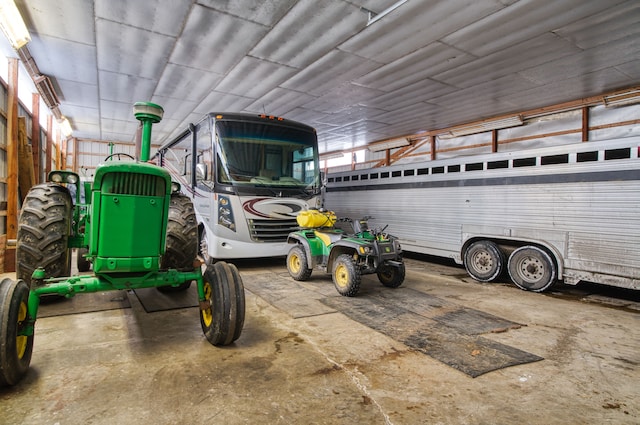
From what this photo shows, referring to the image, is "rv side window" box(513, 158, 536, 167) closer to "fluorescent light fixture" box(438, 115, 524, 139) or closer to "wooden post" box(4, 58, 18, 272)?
"fluorescent light fixture" box(438, 115, 524, 139)

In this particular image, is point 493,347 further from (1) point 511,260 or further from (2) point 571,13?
(2) point 571,13

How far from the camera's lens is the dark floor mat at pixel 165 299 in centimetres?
398

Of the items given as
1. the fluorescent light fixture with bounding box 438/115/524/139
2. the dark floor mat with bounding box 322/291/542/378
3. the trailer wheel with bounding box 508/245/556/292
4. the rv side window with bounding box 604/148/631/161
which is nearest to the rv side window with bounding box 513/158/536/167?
the rv side window with bounding box 604/148/631/161

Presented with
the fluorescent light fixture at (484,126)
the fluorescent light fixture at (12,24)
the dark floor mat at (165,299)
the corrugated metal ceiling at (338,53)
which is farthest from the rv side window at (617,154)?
the fluorescent light fixture at (12,24)

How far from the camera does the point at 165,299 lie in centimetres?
428

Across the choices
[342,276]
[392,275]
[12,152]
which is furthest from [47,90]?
[392,275]

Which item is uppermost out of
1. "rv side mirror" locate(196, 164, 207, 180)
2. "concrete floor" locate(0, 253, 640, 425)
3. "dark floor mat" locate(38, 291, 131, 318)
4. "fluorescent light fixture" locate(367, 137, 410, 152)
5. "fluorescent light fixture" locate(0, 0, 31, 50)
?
"fluorescent light fixture" locate(367, 137, 410, 152)

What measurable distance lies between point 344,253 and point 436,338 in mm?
2200

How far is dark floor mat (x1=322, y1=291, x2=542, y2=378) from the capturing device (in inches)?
110

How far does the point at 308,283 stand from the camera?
549 cm

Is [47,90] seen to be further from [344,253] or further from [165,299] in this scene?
[344,253]

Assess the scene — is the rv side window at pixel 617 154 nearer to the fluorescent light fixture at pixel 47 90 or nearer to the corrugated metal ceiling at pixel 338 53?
the corrugated metal ceiling at pixel 338 53

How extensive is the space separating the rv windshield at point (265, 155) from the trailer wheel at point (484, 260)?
3185mm

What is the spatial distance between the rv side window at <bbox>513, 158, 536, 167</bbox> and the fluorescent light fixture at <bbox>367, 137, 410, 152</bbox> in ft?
20.6
